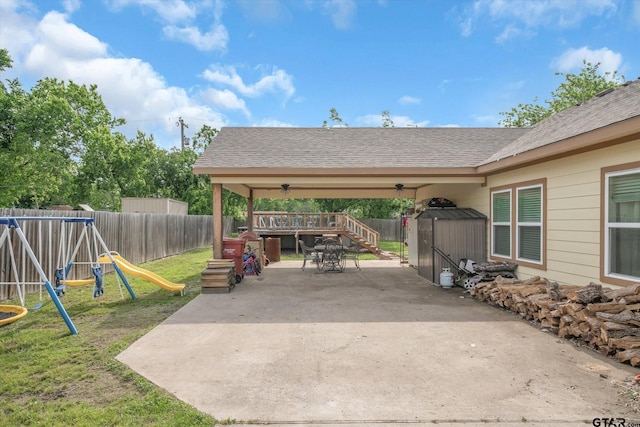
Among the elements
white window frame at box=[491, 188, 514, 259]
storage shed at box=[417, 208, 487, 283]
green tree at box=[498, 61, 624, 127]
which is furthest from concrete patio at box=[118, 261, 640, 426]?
green tree at box=[498, 61, 624, 127]

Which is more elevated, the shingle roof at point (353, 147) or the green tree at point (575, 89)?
the green tree at point (575, 89)

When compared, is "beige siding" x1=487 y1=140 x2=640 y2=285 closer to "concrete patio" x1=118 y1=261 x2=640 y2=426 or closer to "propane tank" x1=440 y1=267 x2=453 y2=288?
"concrete patio" x1=118 y1=261 x2=640 y2=426

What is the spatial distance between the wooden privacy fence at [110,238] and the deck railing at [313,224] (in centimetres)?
361

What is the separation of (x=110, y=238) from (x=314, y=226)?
889cm

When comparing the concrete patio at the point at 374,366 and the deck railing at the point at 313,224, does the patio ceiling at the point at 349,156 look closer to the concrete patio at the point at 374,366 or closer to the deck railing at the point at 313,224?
the concrete patio at the point at 374,366

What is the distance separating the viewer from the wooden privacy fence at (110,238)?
22.7 feet

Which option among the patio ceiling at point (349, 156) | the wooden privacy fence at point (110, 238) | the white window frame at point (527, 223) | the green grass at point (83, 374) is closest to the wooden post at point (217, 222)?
the patio ceiling at point (349, 156)

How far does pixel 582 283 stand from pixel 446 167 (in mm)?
3600

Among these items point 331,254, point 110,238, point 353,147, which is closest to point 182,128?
point 110,238

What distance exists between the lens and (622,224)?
15.7 feet

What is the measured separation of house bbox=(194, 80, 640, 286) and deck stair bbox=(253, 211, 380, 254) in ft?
15.8

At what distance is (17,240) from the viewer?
6.97 meters

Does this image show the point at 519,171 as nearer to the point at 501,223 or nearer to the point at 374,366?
the point at 501,223

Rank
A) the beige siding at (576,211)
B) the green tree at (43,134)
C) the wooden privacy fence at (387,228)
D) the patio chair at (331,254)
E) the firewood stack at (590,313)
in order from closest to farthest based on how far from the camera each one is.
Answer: the firewood stack at (590,313) < the beige siding at (576,211) < the patio chair at (331,254) < the green tree at (43,134) < the wooden privacy fence at (387,228)
